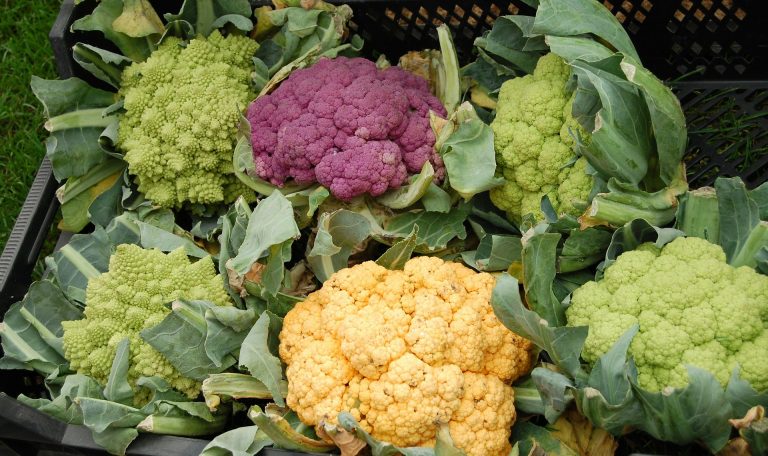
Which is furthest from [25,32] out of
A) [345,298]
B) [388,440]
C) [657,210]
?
[657,210]

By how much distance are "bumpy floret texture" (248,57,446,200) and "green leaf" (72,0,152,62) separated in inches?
16.1

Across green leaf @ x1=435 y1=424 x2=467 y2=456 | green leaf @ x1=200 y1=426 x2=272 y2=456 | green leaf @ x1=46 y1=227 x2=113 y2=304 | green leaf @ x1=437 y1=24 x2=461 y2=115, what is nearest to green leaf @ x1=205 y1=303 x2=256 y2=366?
green leaf @ x1=200 y1=426 x2=272 y2=456

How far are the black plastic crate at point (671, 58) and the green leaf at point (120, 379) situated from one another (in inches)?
14.3

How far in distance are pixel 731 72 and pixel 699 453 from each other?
1.04 metres

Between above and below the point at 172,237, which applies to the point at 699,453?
below

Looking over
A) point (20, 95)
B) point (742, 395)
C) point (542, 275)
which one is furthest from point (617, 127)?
point (20, 95)

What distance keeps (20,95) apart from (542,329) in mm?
2198

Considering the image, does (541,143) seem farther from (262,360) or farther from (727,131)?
(262,360)

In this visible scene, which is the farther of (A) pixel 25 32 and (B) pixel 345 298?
(A) pixel 25 32

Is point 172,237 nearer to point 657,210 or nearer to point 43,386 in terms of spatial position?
point 43,386

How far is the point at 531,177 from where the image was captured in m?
1.84

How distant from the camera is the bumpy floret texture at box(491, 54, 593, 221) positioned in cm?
178

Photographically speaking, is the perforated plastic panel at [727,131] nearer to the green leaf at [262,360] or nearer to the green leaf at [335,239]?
the green leaf at [335,239]

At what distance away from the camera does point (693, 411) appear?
1.36 m
